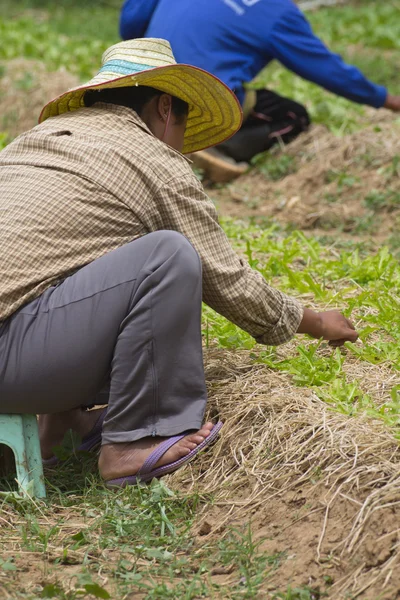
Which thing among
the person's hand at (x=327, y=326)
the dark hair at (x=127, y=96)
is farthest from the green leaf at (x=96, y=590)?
Answer: the dark hair at (x=127, y=96)

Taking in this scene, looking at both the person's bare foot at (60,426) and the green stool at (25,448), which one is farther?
the person's bare foot at (60,426)

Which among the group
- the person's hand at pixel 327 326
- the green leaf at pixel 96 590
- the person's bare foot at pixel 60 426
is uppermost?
the person's hand at pixel 327 326

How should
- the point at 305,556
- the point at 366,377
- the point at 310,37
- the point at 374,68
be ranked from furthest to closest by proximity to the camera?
the point at 374,68, the point at 310,37, the point at 366,377, the point at 305,556

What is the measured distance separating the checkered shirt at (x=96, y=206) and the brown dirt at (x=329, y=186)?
2.58m

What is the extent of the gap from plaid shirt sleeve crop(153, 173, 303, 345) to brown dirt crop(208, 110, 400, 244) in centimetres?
242

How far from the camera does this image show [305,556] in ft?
7.46

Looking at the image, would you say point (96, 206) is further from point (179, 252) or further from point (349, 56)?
point (349, 56)

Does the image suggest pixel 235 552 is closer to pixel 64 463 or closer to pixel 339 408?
pixel 339 408

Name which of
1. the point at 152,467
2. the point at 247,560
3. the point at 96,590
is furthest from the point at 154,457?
the point at 96,590

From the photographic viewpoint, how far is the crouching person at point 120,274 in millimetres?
2549

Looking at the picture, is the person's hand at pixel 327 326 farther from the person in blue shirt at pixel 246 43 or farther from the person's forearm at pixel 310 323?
the person in blue shirt at pixel 246 43

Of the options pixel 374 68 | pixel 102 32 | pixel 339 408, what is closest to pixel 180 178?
pixel 339 408

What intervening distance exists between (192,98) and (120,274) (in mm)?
740

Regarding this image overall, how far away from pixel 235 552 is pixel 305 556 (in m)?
0.19
